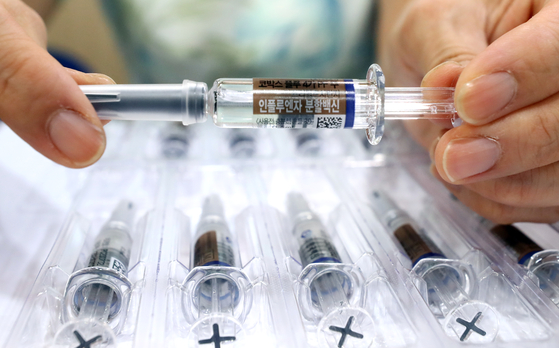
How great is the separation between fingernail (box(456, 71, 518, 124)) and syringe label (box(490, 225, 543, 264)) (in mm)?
293

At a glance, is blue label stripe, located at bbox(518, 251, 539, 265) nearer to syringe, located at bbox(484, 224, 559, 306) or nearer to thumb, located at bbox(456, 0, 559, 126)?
syringe, located at bbox(484, 224, 559, 306)

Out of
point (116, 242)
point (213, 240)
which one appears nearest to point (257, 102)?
point (213, 240)

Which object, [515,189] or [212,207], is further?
[212,207]

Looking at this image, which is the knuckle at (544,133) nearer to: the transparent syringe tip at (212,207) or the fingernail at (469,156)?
the fingernail at (469,156)

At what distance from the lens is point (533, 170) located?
2.49ft

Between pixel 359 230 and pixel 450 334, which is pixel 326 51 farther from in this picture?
pixel 450 334

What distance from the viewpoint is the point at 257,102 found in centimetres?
69

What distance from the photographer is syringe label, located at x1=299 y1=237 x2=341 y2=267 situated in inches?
29.4

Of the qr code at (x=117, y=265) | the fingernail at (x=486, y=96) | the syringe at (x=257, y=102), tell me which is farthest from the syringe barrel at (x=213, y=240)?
the fingernail at (x=486, y=96)

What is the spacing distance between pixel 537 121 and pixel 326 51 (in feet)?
3.28

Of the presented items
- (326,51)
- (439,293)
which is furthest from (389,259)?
(326,51)

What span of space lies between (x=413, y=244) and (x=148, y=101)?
0.56 meters

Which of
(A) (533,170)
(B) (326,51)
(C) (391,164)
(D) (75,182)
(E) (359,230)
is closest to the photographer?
(A) (533,170)

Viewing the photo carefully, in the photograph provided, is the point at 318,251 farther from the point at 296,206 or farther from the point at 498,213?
the point at 498,213
